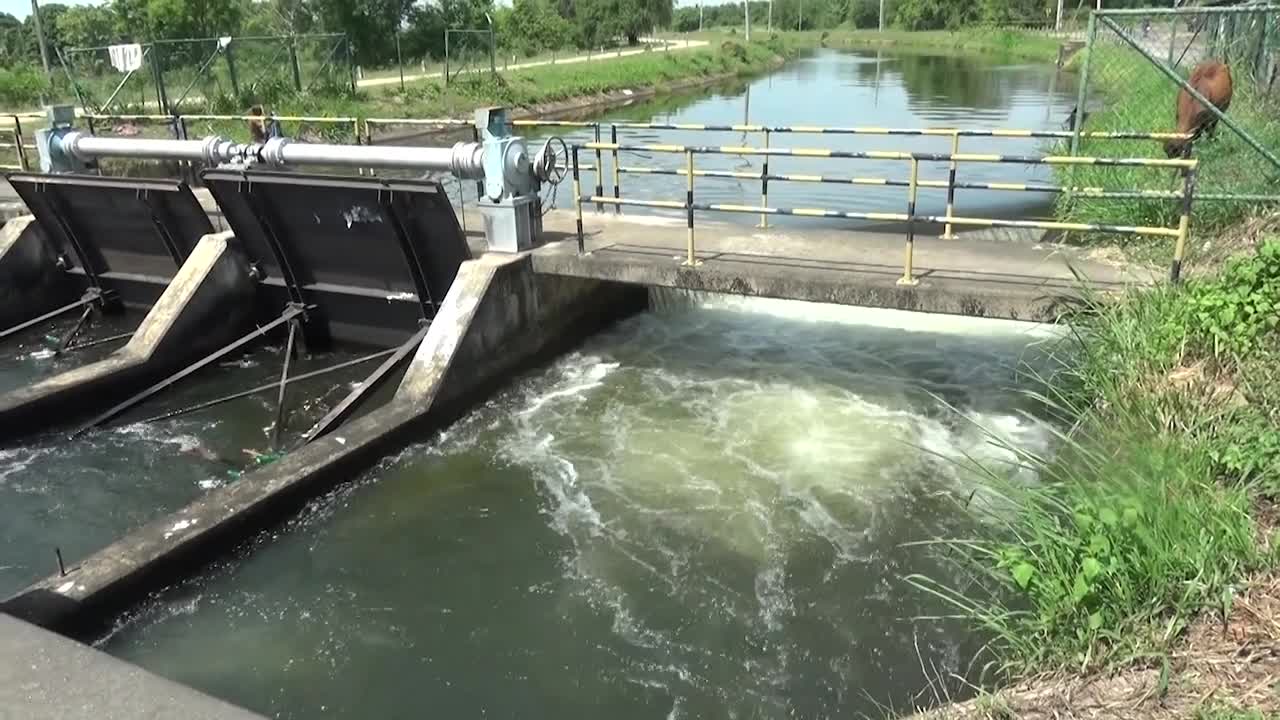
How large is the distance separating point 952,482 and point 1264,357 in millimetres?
2209

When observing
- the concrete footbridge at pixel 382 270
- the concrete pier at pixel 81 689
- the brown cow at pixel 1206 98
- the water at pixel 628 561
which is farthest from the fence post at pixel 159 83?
the concrete pier at pixel 81 689

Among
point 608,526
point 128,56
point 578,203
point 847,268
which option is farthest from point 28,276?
point 847,268

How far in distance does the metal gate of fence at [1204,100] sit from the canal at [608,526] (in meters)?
2.28

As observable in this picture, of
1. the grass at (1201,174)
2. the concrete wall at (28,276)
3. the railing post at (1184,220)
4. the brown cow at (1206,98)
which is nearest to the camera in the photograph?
the railing post at (1184,220)

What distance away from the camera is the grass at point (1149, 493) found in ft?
11.8

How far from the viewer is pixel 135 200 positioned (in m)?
9.87

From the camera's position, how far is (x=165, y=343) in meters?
8.86

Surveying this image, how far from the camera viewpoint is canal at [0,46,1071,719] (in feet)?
15.9

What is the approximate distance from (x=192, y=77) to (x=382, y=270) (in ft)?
56.3

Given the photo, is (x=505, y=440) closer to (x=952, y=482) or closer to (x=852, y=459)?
(x=852, y=459)

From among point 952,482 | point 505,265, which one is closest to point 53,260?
point 505,265

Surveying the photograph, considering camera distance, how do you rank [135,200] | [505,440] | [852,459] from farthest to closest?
[135,200] → [505,440] → [852,459]

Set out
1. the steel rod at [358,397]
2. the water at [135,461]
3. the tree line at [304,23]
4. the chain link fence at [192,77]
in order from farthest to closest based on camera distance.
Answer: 1. the tree line at [304,23]
2. the chain link fence at [192,77]
3. the steel rod at [358,397]
4. the water at [135,461]

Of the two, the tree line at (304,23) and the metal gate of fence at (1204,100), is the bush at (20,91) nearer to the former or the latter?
the tree line at (304,23)
